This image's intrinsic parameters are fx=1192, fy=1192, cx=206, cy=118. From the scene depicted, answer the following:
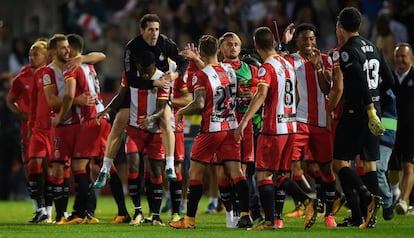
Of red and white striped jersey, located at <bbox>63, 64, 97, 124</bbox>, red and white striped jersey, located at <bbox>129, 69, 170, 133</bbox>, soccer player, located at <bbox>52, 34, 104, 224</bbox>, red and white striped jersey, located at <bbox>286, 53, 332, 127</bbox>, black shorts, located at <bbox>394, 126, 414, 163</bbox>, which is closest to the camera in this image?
red and white striped jersey, located at <bbox>286, 53, 332, 127</bbox>

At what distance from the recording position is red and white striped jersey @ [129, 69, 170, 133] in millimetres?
15909

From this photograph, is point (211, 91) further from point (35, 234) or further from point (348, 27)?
point (35, 234)

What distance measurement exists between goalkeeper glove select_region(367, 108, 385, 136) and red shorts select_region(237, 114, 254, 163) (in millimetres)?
2025

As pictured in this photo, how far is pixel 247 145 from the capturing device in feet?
51.8

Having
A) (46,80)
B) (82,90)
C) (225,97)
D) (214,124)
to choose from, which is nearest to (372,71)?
(225,97)

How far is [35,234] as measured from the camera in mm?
14500

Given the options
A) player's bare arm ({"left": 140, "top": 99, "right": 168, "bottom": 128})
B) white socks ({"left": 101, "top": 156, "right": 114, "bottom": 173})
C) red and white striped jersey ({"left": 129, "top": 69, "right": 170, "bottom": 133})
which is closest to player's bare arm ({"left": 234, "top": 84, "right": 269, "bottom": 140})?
player's bare arm ({"left": 140, "top": 99, "right": 168, "bottom": 128})

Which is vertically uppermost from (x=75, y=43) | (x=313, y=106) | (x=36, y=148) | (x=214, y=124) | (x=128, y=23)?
(x=128, y=23)

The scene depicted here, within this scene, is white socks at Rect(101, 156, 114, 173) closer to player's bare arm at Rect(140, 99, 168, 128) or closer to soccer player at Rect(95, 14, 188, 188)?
soccer player at Rect(95, 14, 188, 188)

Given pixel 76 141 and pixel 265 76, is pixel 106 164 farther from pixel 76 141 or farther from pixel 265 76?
pixel 265 76

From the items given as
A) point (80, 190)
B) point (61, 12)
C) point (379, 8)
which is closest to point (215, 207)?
point (80, 190)

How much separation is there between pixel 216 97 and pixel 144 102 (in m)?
1.58

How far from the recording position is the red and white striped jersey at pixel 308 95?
608 inches

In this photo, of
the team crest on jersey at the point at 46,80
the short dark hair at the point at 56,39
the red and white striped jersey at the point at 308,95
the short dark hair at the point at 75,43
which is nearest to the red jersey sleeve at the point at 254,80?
the red and white striped jersey at the point at 308,95
